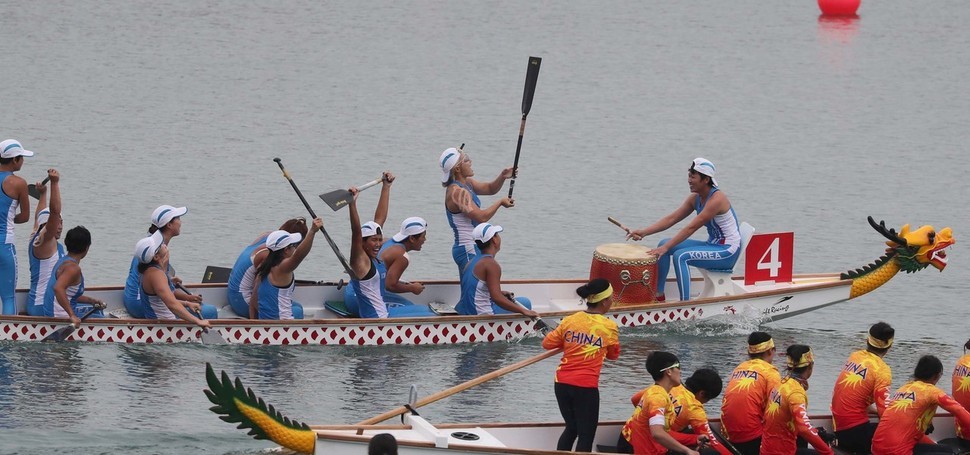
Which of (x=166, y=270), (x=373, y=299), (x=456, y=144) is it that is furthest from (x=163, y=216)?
(x=456, y=144)

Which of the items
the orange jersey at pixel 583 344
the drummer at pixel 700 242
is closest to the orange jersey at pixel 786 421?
the orange jersey at pixel 583 344

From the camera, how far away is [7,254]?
653 inches

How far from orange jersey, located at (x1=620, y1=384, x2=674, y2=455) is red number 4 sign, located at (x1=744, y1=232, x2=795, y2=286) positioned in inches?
239

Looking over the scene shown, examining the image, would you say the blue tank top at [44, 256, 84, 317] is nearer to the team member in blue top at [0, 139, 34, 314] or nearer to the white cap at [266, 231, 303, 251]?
the team member in blue top at [0, 139, 34, 314]

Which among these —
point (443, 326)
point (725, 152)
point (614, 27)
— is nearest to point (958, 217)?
point (725, 152)

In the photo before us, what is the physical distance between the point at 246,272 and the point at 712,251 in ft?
17.0

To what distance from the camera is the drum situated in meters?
17.6

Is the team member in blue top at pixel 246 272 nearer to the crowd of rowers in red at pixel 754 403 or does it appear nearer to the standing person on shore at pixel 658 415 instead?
the crowd of rowers in red at pixel 754 403

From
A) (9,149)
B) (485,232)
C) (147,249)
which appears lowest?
(147,249)

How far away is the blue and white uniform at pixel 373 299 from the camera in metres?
16.8

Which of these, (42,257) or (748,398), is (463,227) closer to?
(42,257)

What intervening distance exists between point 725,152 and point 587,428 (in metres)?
16.9

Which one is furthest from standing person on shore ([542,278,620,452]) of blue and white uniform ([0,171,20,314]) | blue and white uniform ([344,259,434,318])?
blue and white uniform ([0,171,20,314])

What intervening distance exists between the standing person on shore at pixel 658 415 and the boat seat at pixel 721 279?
19.1 feet
